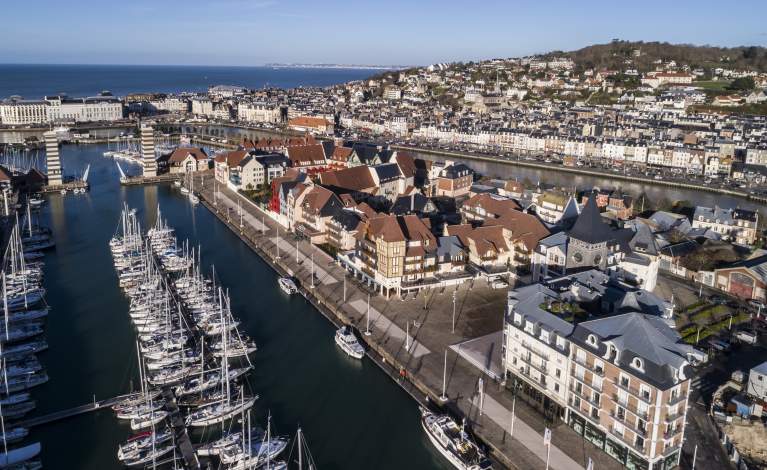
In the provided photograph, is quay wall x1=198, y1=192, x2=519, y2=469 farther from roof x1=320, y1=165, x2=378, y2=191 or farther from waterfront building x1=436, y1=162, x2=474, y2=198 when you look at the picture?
waterfront building x1=436, y1=162, x2=474, y2=198

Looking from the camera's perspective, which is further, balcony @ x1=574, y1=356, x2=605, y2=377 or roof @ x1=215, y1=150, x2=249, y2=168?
roof @ x1=215, y1=150, x2=249, y2=168

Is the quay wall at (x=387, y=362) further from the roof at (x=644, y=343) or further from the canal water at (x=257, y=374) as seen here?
the roof at (x=644, y=343)

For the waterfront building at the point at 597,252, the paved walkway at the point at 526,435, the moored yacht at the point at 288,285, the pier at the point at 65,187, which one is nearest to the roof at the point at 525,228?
the waterfront building at the point at 597,252

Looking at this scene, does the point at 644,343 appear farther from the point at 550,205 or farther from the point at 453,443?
the point at 550,205

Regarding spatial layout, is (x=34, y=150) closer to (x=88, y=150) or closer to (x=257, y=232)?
(x=88, y=150)

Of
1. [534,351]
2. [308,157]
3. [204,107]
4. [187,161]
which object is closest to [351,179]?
[308,157]

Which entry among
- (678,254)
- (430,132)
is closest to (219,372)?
(678,254)

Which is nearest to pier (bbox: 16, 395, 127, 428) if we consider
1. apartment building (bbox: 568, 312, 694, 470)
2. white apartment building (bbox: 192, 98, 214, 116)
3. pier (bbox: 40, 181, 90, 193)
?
apartment building (bbox: 568, 312, 694, 470)
